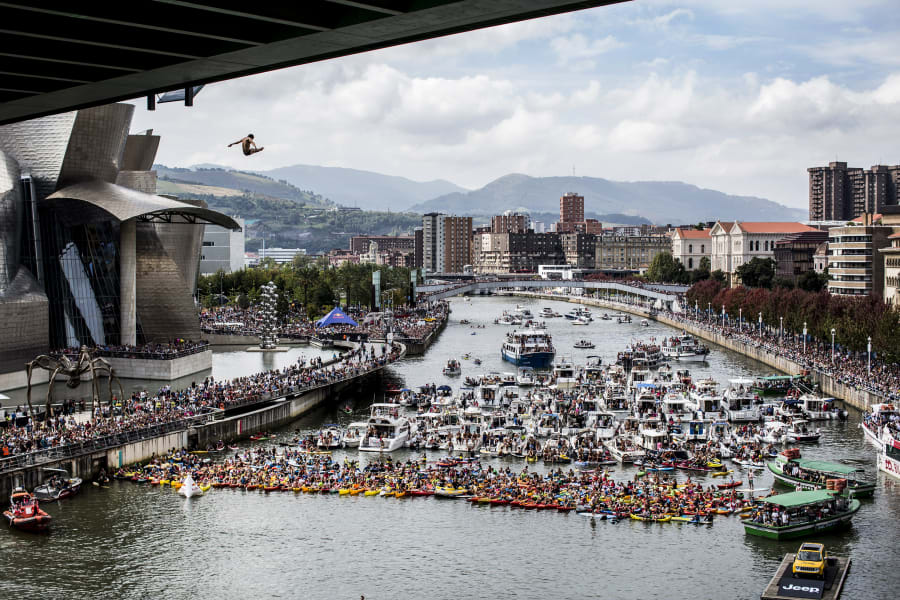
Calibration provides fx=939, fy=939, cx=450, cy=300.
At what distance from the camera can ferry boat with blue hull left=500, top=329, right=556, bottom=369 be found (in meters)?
67.9

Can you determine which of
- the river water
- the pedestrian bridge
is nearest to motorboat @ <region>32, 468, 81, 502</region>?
the river water

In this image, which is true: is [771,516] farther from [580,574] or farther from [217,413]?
[217,413]

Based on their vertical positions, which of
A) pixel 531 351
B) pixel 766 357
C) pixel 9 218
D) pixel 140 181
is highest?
pixel 140 181

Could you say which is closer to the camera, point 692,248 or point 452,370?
point 452,370

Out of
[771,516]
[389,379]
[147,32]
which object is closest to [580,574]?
[771,516]

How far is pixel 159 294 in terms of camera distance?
59562 millimetres

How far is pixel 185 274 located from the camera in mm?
65750

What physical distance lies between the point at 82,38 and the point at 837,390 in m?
49.2

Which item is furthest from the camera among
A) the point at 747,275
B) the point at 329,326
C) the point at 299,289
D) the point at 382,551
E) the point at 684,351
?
the point at 747,275

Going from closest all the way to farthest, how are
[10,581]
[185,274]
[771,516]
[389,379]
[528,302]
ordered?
[10,581] → [771,516] → [389,379] → [185,274] → [528,302]

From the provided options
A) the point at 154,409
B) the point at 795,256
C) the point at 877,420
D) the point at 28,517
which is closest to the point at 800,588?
the point at 877,420

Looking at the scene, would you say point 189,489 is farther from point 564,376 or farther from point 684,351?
point 684,351

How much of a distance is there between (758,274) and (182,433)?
97.7 m

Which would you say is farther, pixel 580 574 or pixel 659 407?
pixel 659 407
